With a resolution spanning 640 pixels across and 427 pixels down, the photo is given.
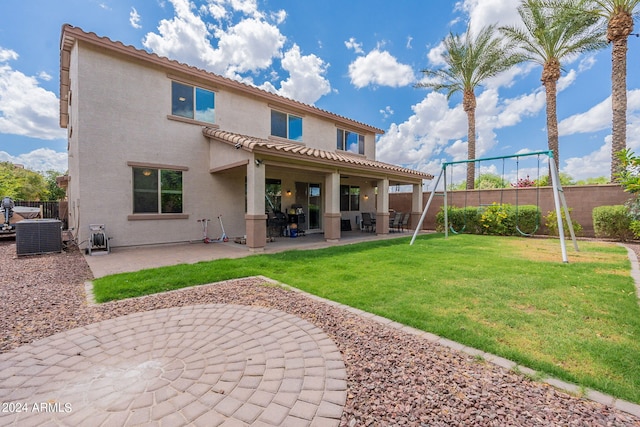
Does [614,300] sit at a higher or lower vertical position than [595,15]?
lower

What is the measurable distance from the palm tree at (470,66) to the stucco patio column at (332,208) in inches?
410

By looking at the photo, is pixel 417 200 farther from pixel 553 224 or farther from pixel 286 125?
pixel 286 125

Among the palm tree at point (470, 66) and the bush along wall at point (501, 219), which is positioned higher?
the palm tree at point (470, 66)

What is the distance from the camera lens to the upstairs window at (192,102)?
376 inches

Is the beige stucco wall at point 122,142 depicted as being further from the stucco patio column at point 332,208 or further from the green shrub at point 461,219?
the green shrub at point 461,219

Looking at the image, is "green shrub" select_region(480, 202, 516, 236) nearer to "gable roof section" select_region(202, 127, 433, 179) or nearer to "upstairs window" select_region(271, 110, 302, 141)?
"gable roof section" select_region(202, 127, 433, 179)

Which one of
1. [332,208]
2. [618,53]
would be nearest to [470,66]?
[618,53]

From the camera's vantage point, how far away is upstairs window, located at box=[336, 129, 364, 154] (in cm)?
1495

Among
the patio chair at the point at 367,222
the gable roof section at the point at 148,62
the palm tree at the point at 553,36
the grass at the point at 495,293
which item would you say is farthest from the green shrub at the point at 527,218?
the gable roof section at the point at 148,62

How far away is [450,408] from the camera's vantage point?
194cm

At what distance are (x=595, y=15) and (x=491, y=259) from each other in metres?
12.6

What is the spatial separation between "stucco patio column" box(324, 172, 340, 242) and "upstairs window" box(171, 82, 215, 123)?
16.5 feet

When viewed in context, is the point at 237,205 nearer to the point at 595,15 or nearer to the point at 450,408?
the point at 450,408

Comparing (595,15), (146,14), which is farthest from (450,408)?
(595,15)
